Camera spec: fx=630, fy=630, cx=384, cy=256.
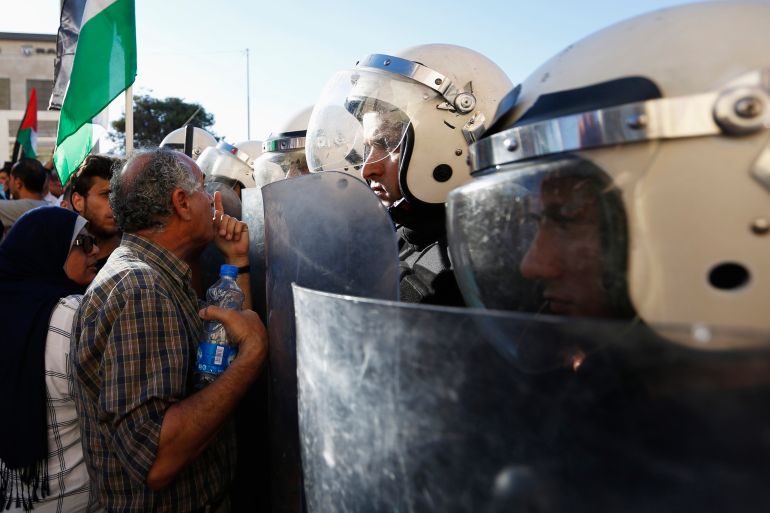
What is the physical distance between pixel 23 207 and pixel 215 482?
13.9 feet

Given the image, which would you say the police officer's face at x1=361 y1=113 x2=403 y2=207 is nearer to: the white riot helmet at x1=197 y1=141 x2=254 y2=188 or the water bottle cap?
the water bottle cap

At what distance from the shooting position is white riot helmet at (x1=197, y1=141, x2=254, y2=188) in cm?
562

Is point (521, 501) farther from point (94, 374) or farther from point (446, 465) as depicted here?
point (94, 374)

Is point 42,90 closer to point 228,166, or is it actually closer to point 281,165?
point 228,166

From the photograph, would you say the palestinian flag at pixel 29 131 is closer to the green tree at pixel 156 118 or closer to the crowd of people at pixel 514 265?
the crowd of people at pixel 514 265

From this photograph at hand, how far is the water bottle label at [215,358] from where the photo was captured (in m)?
1.88

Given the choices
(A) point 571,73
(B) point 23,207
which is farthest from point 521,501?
(B) point 23,207

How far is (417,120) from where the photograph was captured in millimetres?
2383

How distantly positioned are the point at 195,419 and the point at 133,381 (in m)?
0.20

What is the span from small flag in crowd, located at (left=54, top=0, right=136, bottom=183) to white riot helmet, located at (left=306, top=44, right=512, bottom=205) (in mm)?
2537

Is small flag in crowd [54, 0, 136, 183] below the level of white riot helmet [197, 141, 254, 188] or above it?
above

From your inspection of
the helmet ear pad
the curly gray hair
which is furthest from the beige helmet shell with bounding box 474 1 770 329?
the curly gray hair

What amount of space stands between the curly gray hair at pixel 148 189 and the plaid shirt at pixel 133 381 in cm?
21

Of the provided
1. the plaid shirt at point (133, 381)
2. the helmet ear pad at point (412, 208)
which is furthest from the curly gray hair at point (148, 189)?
the helmet ear pad at point (412, 208)
